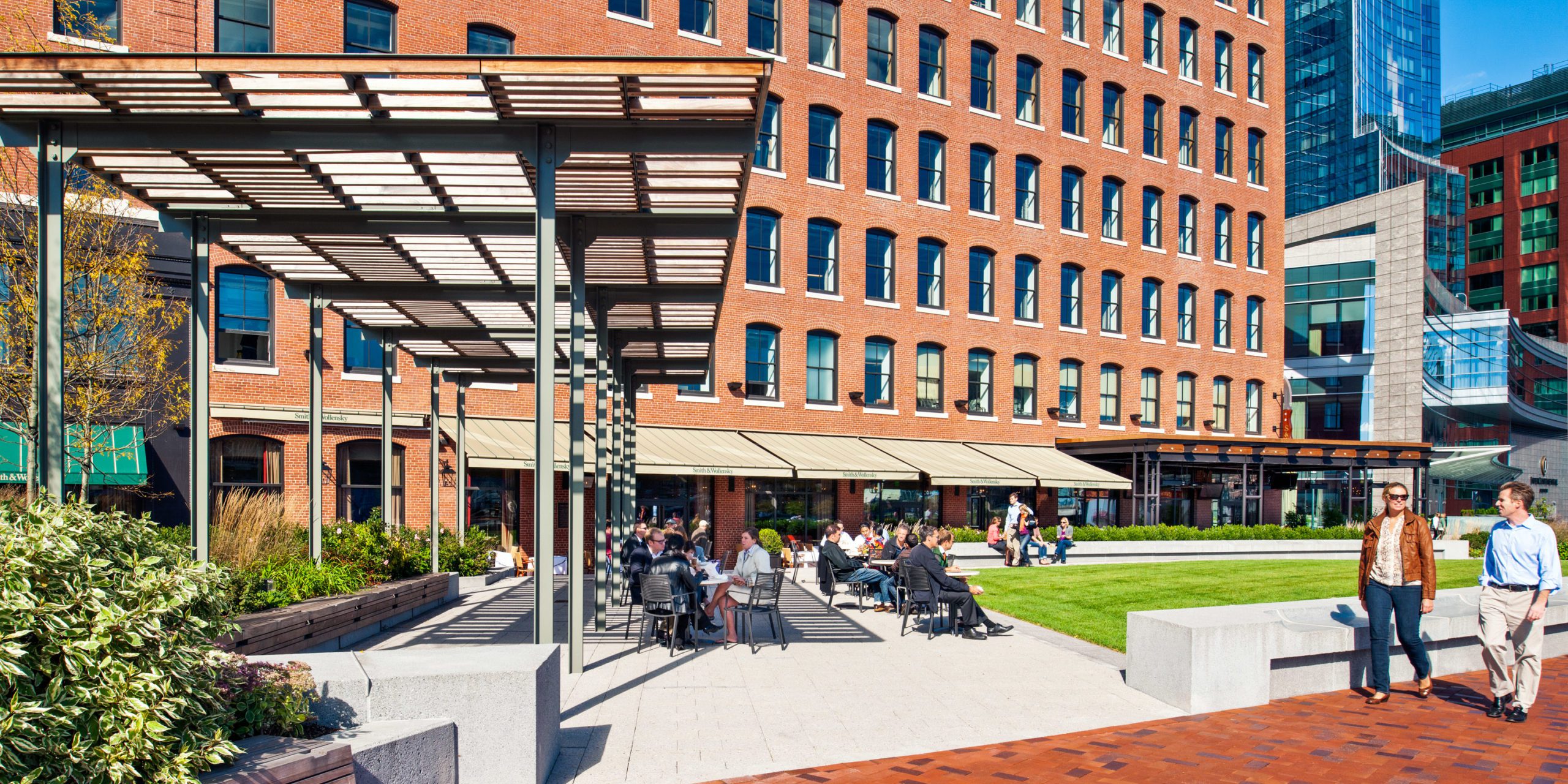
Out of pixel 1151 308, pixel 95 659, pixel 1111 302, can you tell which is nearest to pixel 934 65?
pixel 1111 302

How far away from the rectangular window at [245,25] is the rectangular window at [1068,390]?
24.6 meters

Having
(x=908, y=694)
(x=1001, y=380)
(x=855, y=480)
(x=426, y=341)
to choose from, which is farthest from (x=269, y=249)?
(x=1001, y=380)

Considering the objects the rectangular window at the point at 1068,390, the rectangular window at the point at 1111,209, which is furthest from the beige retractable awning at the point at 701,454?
the rectangular window at the point at 1111,209

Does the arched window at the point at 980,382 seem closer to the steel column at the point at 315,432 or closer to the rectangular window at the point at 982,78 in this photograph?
the rectangular window at the point at 982,78

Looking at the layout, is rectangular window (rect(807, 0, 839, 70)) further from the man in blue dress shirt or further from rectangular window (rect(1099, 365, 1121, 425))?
the man in blue dress shirt

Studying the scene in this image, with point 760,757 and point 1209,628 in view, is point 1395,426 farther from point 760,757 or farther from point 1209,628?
point 760,757

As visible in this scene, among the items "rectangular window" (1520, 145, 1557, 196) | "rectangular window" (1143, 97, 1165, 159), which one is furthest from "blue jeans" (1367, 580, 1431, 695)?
"rectangular window" (1520, 145, 1557, 196)

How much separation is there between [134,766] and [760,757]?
12.8 feet

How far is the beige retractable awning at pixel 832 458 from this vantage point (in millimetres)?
27219

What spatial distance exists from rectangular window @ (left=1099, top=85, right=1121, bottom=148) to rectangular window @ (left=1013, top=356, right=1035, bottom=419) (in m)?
8.61

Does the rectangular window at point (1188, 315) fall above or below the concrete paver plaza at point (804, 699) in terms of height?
above

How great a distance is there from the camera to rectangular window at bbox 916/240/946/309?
32812 millimetres

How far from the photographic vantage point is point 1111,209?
123 ft

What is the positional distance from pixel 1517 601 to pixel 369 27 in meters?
24.4
